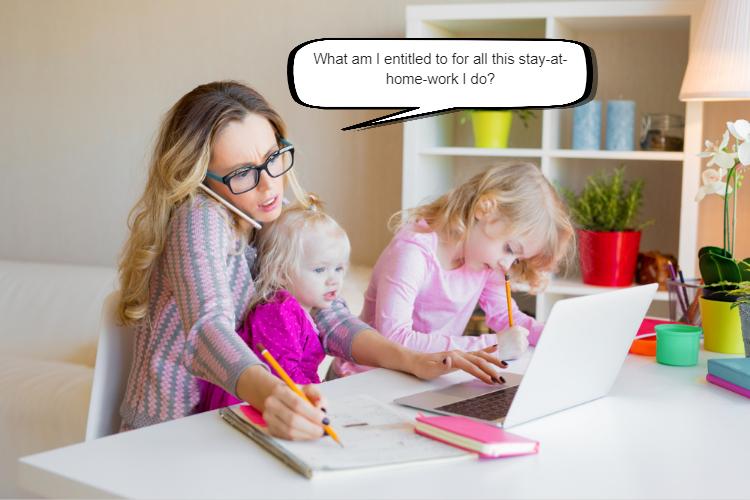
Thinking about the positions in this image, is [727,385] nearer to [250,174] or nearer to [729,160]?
[729,160]

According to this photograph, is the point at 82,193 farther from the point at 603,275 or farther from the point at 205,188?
the point at 205,188

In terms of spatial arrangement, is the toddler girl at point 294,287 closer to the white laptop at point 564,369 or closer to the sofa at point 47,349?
the white laptop at point 564,369

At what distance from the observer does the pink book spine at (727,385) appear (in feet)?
4.76

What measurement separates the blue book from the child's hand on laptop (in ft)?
0.99

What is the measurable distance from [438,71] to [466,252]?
574 mm

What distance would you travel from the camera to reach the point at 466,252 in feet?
6.70

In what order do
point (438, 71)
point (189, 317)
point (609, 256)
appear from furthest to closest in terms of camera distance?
1. point (609, 256)
2. point (438, 71)
3. point (189, 317)

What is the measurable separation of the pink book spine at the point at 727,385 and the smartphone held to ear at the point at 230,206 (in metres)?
0.79

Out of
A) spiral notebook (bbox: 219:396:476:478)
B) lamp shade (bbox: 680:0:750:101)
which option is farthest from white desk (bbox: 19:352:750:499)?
lamp shade (bbox: 680:0:750:101)

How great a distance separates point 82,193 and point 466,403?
2.85 metres

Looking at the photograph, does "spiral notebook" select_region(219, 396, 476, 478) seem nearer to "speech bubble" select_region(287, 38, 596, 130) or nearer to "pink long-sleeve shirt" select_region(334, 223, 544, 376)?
"pink long-sleeve shirt" select_region(334, 223, 544, 376)

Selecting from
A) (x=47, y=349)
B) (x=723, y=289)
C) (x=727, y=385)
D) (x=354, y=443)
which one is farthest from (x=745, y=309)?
(x=47, y=349)

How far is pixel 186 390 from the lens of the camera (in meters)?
1.59

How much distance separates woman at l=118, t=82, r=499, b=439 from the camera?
58.1 inches
